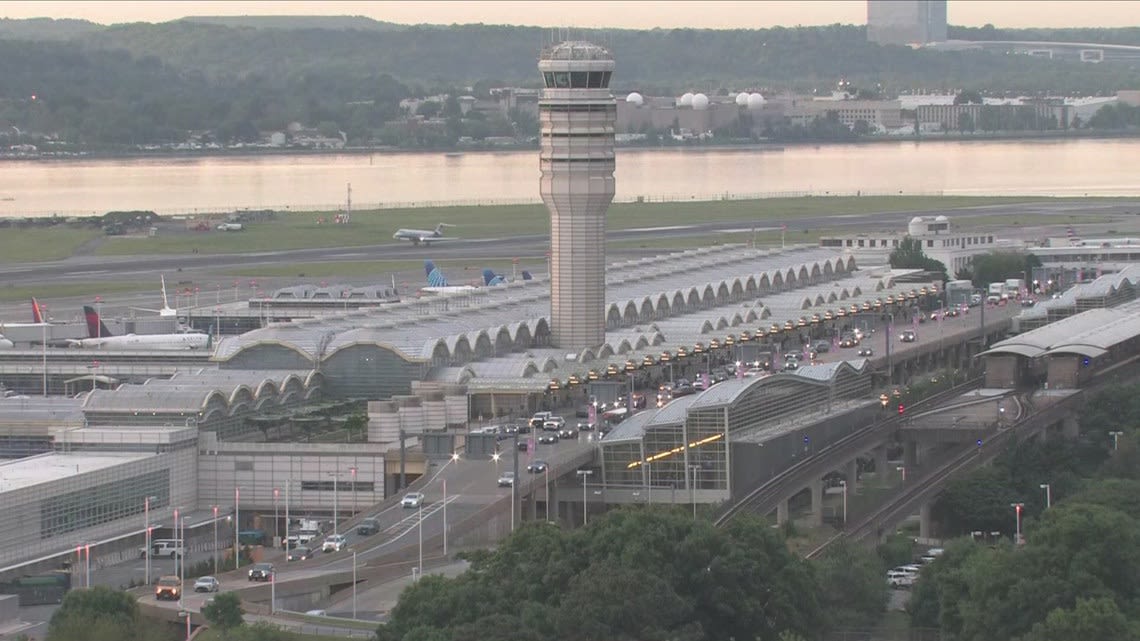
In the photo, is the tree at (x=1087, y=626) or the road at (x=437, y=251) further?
the road at (x=437, y=251)

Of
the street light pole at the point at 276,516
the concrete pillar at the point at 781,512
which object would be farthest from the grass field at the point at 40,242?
the concrete pillar at the point at 781,512

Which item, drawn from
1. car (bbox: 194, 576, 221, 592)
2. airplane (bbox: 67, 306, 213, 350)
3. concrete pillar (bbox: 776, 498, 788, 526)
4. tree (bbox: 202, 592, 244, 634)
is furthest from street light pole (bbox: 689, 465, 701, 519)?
airplane (bbox: 67, 306, 213, 350)

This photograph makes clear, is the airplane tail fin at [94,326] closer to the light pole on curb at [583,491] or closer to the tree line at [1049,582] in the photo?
the light pole on curb at [583,491]

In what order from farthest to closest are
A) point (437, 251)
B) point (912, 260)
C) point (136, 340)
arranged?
point (437, 251) → point (912, 260) → point (136, 340)

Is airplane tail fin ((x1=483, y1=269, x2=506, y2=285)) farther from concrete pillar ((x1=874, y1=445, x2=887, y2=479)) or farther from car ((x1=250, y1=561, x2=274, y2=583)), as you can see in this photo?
car ((x1=250, y1=561, x2=274, y2=583))

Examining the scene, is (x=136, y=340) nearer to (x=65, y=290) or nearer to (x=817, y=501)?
(x=817, y=501)

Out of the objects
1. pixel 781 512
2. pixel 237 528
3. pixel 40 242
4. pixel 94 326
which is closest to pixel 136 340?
pixel 94 326
